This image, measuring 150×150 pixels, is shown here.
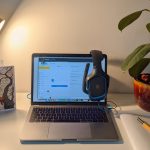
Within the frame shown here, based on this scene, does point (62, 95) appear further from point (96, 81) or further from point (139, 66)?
point (139, 66)

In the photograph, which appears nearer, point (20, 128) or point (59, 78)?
point (20, 128)

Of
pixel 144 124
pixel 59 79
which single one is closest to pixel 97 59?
pixel 59 79

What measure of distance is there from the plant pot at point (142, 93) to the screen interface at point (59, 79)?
17 centimetres

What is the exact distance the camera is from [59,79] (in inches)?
45.3

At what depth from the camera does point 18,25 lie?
4.02 feet

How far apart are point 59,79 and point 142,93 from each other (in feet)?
1.11

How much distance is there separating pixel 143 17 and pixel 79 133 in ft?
2.02

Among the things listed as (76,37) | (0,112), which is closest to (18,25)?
(76,37)

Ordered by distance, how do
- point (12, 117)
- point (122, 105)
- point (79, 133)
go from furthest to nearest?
point (122, 105)
point (12, 117)
point (79, 133)

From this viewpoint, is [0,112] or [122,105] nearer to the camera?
[0,112]

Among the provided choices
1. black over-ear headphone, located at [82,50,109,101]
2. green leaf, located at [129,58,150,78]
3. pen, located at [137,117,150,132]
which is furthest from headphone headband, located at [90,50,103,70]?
pen, located at [137,117,150,132]

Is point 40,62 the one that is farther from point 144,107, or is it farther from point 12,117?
point 144,107

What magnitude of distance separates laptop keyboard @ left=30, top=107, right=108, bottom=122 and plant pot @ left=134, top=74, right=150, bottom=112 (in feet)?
0.52

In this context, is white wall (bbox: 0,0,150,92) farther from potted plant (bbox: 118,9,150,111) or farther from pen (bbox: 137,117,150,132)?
pen (bbox: 137,117,150,132)
